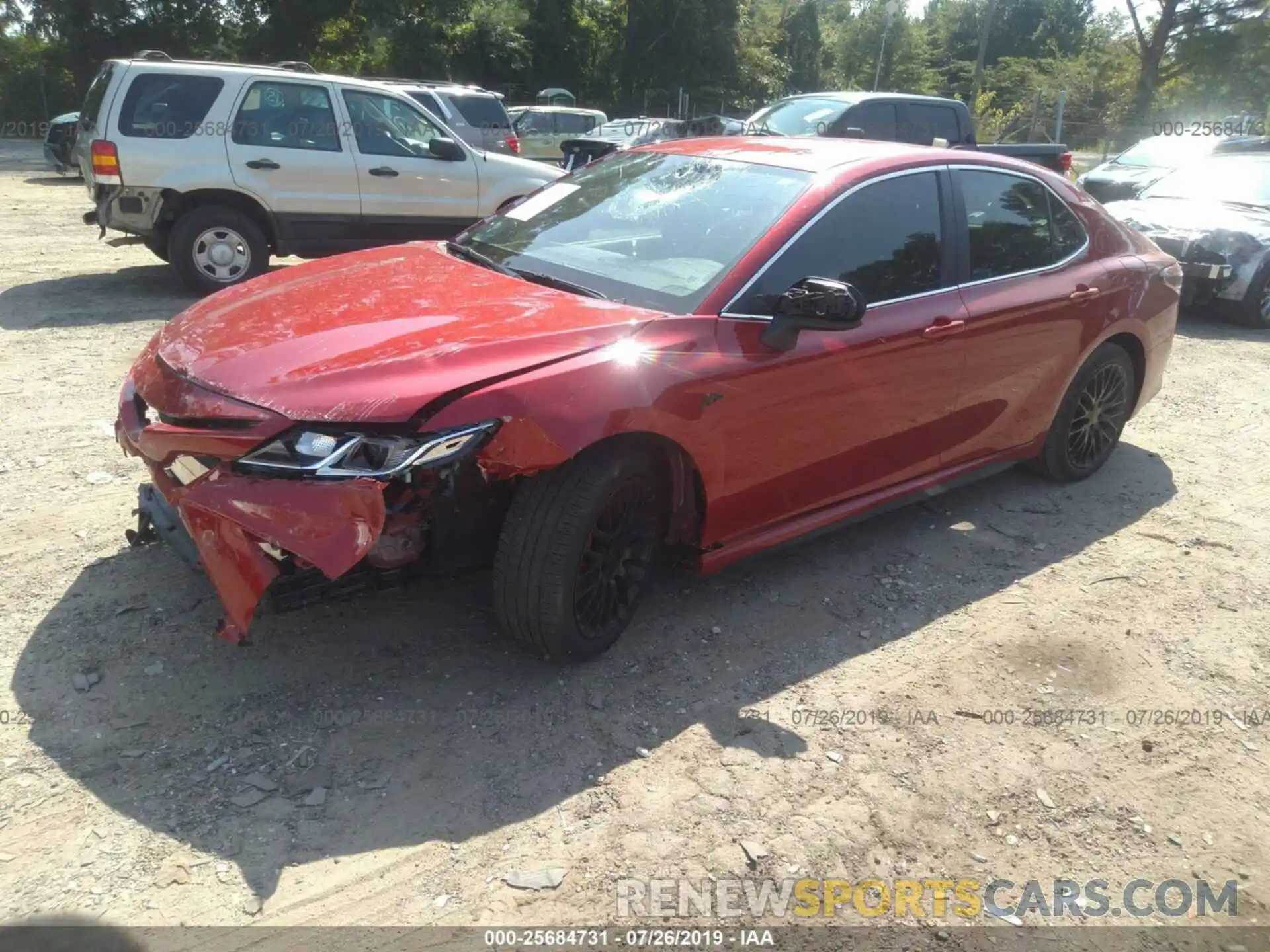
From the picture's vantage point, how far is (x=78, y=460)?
4.87 meters

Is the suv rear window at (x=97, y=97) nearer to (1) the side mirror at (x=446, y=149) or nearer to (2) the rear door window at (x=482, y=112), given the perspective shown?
(1) the side mirror at (x=446, y=149)

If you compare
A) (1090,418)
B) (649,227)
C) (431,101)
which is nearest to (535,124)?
(431,101)

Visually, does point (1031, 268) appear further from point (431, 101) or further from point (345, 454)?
point (431, 101)

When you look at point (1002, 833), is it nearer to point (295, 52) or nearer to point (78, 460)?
point (78, 460)

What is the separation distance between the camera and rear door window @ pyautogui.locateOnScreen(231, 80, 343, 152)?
852 centimetres

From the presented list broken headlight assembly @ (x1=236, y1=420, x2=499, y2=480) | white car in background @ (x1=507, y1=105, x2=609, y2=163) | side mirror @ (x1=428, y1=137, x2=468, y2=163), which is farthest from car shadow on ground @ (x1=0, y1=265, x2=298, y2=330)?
white car in background @ (x1=507, y1=105, x2=609, y2=163)

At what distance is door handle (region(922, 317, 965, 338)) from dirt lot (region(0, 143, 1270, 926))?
39.9 inches

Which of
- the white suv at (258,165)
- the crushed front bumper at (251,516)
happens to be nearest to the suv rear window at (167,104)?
the white suv at (258,165)

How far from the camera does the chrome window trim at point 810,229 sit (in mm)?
3576

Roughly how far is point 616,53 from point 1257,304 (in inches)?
1411

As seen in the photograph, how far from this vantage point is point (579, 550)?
3211 mm

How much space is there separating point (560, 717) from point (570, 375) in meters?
1.10

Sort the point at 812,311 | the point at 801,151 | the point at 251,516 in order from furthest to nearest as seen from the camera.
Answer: the point at 801,151 → the point at 812,311 → the point at 251,516

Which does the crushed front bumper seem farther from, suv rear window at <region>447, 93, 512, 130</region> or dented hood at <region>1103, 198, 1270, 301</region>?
suv rear window at <region>447, 93, 512, 130</region>
